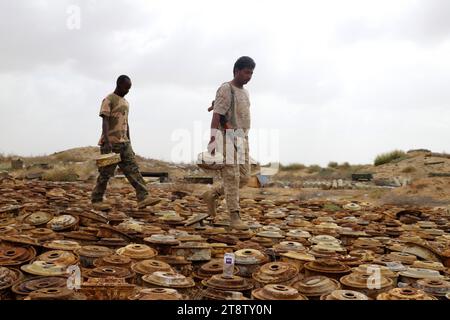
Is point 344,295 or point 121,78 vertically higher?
point 121,78

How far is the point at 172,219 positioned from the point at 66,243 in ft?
7.73

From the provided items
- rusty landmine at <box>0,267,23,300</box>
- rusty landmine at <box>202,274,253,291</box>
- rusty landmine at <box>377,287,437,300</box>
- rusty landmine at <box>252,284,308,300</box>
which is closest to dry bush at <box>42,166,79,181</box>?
rusty landmine at <box>0,267,23,300</box>

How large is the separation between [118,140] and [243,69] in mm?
2570

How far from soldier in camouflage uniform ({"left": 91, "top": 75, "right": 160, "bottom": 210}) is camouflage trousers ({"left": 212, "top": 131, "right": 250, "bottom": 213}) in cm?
197

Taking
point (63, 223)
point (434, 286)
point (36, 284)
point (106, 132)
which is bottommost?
point (434, 286)

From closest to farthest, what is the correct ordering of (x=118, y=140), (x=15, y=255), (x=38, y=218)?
1. (x=15, y=255)
2. (x=38, y=218)
3. (x=118, y=140)

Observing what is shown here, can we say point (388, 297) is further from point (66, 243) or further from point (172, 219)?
point (172, 219)

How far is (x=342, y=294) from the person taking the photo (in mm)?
3293

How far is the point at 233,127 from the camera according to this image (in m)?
6.11

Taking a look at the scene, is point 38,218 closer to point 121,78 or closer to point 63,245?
point 63,245

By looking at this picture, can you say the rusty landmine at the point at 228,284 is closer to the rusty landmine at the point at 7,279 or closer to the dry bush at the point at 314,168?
the rusty landmine at the point at 7,279

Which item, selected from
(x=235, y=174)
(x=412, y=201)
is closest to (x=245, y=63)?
(x=235, y=174)

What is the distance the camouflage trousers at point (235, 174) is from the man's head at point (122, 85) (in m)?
2.41

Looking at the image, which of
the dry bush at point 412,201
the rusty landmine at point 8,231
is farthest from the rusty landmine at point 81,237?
the dry bush at point 412,201
